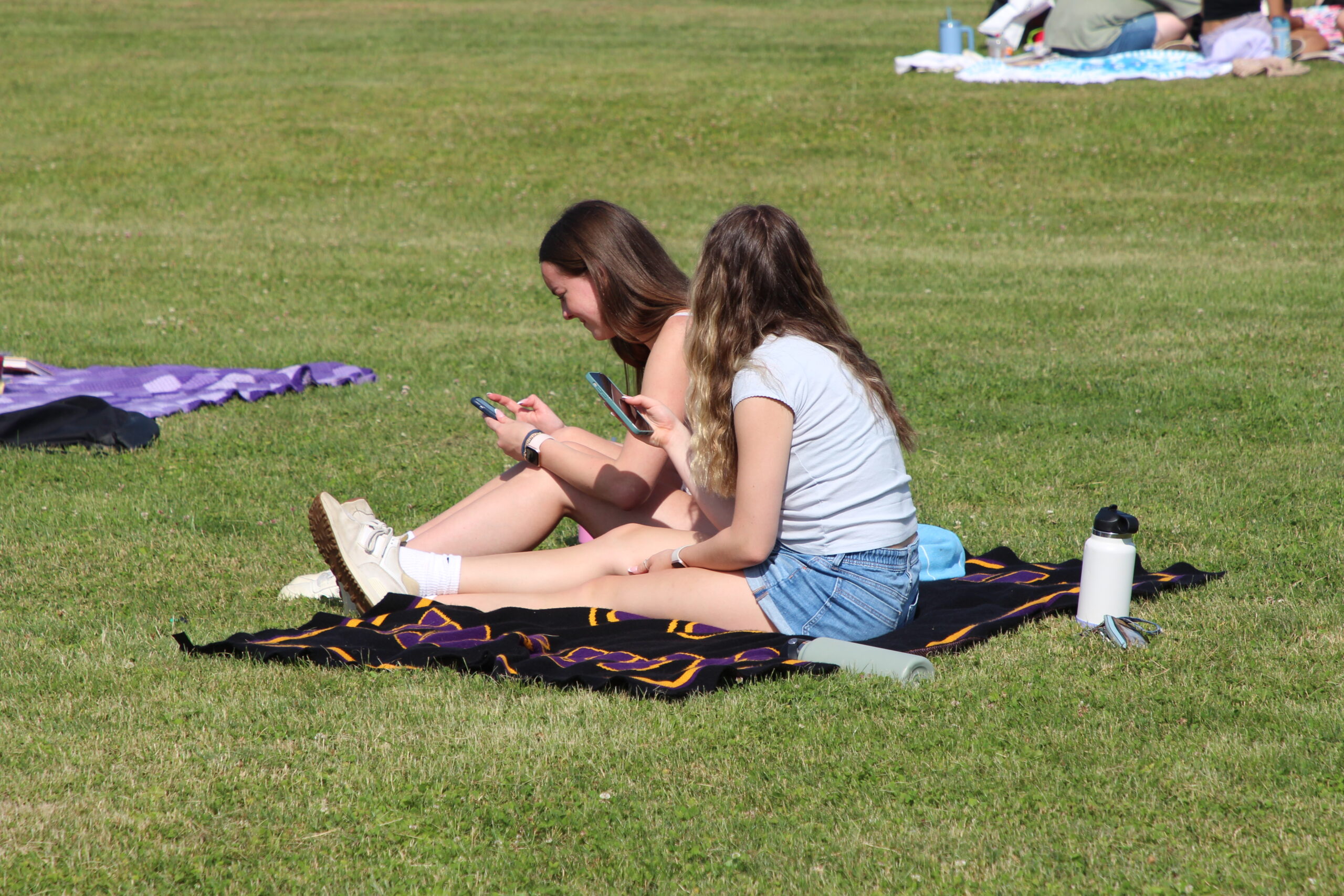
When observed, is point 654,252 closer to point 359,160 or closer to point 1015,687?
point 1015,687

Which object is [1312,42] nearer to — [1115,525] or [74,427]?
[1115,525]

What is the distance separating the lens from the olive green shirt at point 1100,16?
17.6 metres

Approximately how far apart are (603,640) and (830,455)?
36.0 inches

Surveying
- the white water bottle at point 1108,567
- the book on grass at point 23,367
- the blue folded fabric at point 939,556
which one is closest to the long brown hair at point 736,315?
the white water bottle at point 1108,567

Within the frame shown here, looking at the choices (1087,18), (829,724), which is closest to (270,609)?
(829,724)

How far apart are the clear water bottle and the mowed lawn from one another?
714mm

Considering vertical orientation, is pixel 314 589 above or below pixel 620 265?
below

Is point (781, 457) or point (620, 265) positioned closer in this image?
point (781, 457)

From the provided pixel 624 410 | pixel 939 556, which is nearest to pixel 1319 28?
pixel 939 556

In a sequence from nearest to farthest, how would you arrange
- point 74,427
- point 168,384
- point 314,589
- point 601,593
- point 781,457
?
point 781,457 < point 601,593 < point 314,589 < point 74,427 < point 168,384

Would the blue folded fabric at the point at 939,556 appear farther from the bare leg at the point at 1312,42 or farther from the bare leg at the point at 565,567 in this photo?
the bare leg at the point at 1312,42

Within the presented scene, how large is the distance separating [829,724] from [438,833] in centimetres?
109

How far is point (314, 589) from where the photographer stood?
4887 millimetres

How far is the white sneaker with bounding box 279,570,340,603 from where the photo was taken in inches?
192
